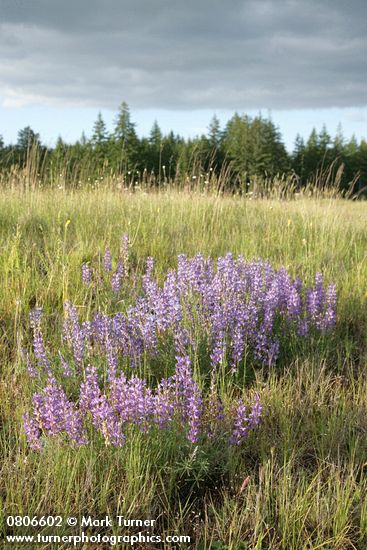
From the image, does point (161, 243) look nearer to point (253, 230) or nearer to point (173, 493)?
point (253, 230)

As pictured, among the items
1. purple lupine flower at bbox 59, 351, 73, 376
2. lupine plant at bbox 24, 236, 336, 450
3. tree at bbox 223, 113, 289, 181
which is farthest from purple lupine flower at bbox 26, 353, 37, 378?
tree at bbox 223, 113, 289, 181

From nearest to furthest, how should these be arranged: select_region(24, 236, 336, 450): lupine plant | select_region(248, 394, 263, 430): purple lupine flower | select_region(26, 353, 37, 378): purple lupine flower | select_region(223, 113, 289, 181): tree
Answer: select_region(24, 236, 336, 450): lupine plant, select_region(248, 394, 263, 430): purple lupine flower, select_region(26, 353, 37, 378): purple lupine flower, select_region(223, 113, 289, 181): tree

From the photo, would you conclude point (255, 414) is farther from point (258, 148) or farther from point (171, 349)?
point (258, 148)

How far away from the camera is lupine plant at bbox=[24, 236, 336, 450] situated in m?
2.42

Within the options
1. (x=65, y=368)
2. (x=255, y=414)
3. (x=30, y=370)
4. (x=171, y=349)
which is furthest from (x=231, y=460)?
(x=30, y=370)

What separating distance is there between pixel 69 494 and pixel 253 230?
14.4 feet

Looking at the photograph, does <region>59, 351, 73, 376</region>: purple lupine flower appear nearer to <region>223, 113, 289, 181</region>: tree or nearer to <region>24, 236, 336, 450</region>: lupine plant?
<region>24, 236, 336, 450</region>: lupine plant

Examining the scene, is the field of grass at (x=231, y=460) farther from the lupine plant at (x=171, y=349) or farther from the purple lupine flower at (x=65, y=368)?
the purple lupine flower at (x=65, y=368)

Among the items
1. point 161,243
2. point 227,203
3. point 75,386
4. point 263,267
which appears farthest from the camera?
point 227,203

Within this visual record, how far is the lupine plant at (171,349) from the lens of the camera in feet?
7.93

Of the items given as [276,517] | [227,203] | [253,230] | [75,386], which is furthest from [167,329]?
[227,203]

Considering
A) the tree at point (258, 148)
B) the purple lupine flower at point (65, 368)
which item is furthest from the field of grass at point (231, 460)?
the tree at point (258, 148)

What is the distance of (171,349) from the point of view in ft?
10.6

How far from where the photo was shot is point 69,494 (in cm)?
213
